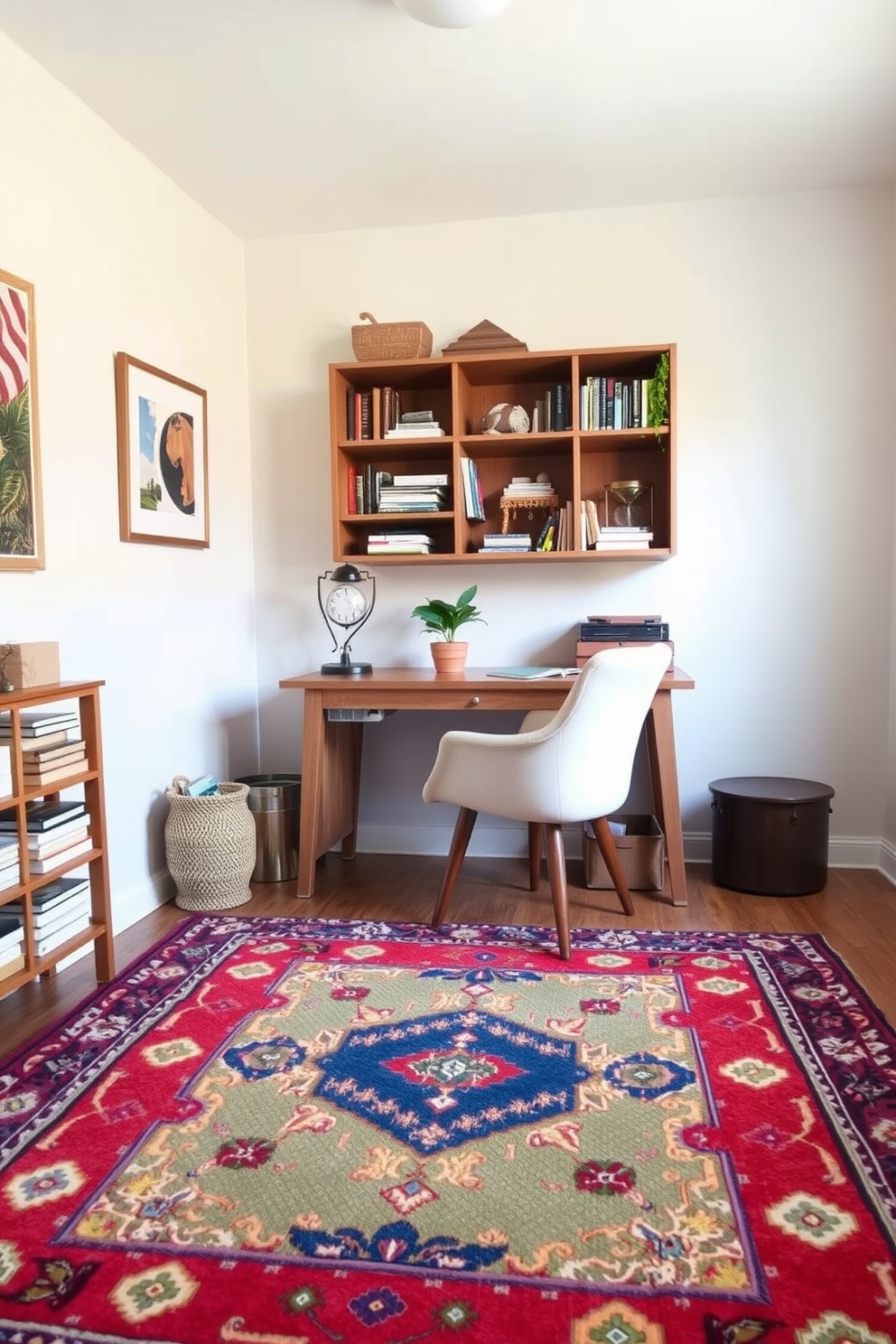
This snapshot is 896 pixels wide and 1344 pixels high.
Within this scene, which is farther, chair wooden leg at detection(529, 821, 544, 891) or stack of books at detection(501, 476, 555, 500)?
stack of books at detection(501, 476, 555, 500)

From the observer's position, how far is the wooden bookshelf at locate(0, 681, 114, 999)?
81.1 inches

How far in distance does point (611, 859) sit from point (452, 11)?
2307 millimetres

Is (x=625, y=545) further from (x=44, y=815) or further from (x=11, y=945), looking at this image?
(x=11, y=945)

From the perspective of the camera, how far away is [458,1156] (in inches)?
65.1

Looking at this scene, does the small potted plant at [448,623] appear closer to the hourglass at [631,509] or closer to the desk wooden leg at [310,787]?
the desk wooden leg at [310,787]

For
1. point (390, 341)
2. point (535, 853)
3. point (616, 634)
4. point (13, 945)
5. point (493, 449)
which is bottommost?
point (535, 853)

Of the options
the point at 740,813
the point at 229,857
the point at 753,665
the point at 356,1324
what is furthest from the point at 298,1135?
the point at 753,665

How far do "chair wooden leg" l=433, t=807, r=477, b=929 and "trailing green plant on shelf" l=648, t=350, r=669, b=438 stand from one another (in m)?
1.51

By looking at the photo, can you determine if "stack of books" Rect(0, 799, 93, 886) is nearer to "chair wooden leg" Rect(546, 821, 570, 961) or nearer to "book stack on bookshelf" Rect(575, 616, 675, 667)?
"chair wooden leg" Rect(546, 821, 570, 961)

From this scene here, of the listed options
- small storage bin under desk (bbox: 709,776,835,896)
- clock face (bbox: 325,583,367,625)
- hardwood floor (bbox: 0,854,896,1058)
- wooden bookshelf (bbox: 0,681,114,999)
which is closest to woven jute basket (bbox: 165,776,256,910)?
hardwood floor (bbox: 0,854,896,1058)

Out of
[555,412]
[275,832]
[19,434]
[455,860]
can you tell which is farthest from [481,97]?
[275,832]

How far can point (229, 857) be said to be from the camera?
120 inches

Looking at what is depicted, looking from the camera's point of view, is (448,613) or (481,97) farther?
(448,613)

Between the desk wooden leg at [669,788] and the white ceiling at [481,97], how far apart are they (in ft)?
5.90
